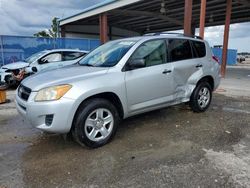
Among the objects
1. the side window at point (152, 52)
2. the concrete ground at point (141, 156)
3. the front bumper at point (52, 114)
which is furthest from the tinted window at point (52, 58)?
the front bumper at point (52, 114)

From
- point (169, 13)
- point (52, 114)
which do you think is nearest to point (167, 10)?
point (169, 13)

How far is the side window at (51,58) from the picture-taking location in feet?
33.7

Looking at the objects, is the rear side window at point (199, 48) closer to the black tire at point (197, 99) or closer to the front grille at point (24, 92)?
the black tire at point (197, 99)

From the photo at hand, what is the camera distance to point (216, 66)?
607 cm

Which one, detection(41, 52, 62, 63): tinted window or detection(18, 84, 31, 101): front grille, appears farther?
detection(41, 52, 62, 63): tinted window

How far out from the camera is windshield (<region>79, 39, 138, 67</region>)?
169 inches

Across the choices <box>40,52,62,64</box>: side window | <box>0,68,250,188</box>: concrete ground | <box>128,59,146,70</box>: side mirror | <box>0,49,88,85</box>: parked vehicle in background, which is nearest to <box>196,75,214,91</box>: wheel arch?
<box>0,68,250,188</box>: concrete ground

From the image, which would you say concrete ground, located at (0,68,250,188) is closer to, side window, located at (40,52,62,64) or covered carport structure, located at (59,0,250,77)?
side window, located at (40,52,62,64)

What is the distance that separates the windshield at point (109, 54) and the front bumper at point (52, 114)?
3.86 feet

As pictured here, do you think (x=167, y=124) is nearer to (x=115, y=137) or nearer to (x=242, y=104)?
(x=115, y=137)

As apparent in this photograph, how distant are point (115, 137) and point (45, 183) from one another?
1.67 m

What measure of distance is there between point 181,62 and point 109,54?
5.22 ft

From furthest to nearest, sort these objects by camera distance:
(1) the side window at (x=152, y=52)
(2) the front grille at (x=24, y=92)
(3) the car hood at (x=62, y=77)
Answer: (1) the side window at (x=152, y=52) < (2) the front grille at (x=24, y=92) < (3) the car hood at (x=62, y=77)

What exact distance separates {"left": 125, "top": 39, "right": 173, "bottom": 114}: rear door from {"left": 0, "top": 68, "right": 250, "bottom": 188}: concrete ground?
62 cm
